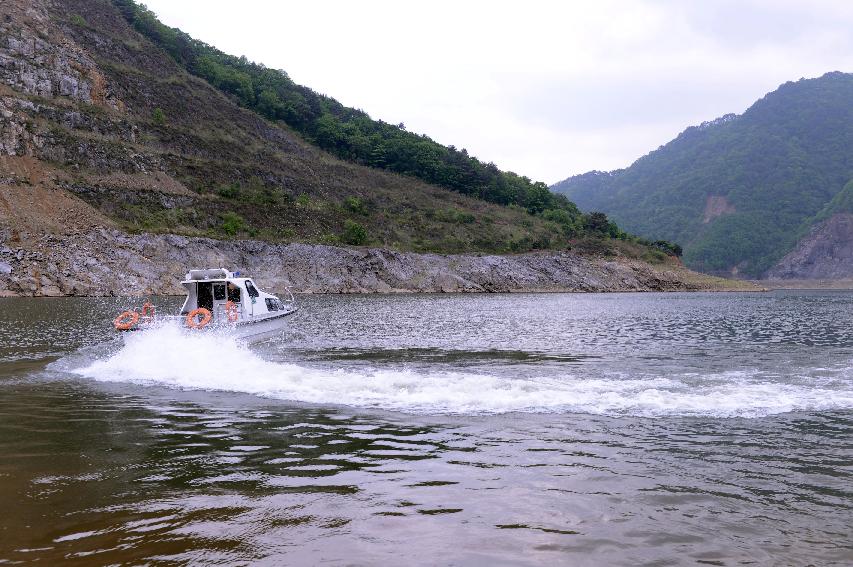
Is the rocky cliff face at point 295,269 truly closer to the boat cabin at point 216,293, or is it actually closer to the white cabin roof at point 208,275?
the white cabin roof at point 208,275

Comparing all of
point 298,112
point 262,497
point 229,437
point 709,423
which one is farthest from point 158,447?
point 298,112

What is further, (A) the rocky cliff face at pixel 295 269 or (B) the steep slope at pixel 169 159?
(B) the steep slope at pixel 169 159

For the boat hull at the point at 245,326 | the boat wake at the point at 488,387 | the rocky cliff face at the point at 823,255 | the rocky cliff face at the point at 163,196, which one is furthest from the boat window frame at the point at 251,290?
the rocky cliff face at the point at 823,255

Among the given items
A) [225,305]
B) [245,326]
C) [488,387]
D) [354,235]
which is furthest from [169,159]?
[488,387]

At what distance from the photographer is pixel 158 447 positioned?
10516 millimetres

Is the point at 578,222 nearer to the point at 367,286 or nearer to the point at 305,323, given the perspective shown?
the point at 367,286

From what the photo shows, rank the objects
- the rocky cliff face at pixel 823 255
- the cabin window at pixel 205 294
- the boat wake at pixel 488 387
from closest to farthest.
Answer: the boat wake at pixel 488 387 < the cabin window at pixel 205 294 < the rocky cliff face at pixel 823 255

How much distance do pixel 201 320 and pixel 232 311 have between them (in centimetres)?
186

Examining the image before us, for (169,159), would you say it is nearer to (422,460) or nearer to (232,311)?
(232,311)

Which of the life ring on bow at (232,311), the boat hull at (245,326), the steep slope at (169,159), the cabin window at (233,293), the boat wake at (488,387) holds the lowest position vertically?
the boat wake at (488,387)

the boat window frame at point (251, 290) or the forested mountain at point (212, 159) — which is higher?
the forested mountain at point (212, 159)

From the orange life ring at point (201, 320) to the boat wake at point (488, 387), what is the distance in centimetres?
441

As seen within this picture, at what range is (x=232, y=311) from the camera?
28.9 m

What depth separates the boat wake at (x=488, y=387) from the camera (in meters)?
14.3
